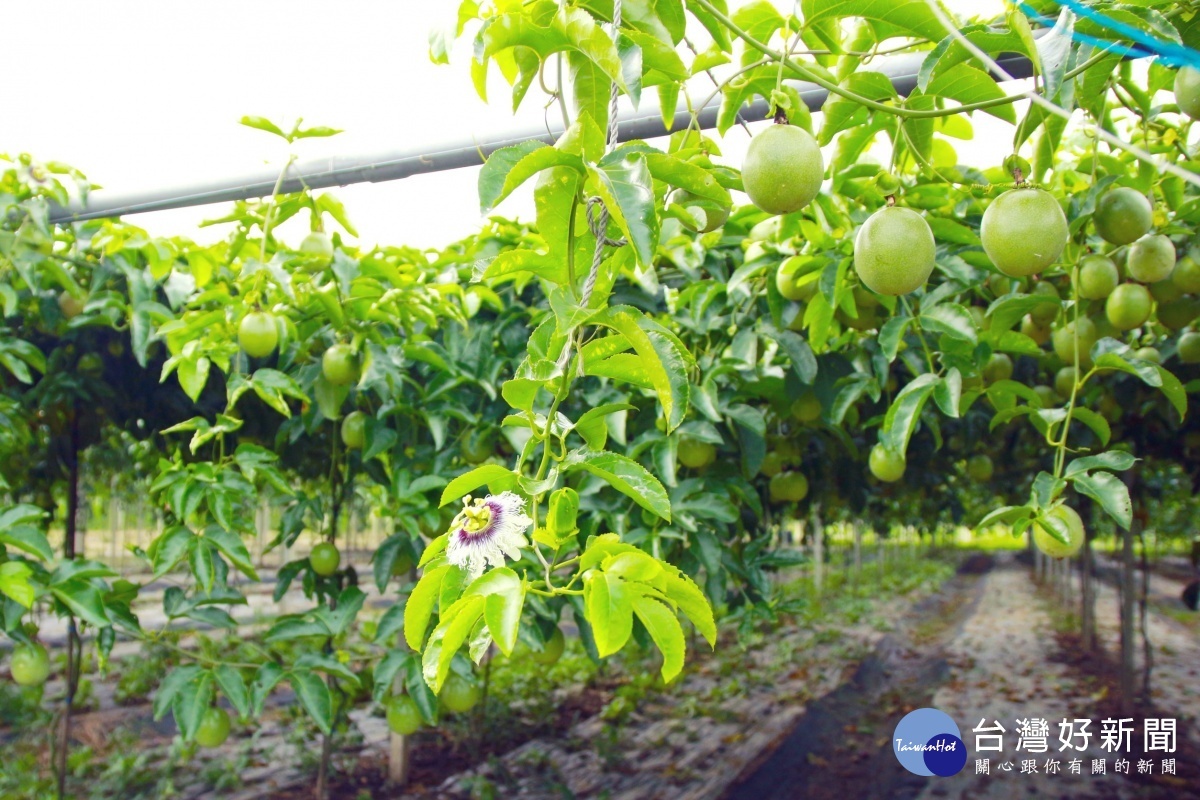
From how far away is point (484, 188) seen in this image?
0.70 meters

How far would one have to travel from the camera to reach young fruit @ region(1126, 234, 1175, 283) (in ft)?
Answer: 4.72

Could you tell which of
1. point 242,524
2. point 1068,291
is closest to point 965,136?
point 1068,291

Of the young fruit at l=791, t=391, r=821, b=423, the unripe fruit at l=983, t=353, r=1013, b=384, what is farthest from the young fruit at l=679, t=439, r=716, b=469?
the unripe fruit at l=983, t=353, r=1013, b=384

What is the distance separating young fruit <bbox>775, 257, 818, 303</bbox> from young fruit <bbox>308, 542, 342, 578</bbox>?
4.48 feet

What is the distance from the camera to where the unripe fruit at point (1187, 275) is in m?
1.50

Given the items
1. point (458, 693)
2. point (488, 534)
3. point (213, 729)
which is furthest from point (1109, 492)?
point (213, 729)

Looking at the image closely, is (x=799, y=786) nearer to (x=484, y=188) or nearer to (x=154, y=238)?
(x=154, y=238)

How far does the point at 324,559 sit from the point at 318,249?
85cm

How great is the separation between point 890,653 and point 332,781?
20.4 feet

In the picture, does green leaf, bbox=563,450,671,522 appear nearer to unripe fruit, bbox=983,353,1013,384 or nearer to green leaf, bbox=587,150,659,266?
green leaf, bbox=587,150,659,266

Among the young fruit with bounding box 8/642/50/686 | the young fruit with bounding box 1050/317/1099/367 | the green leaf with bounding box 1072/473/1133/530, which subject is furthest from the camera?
Answer: the young fruit with bounding box 8/642/50/686

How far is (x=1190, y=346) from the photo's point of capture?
1.83m

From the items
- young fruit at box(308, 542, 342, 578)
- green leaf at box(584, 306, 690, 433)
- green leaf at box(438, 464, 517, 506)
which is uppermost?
green leaf at box(584, 306, 690, 433)

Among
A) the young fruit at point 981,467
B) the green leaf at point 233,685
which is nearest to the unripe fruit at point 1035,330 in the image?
the young fruit at point 981,467
